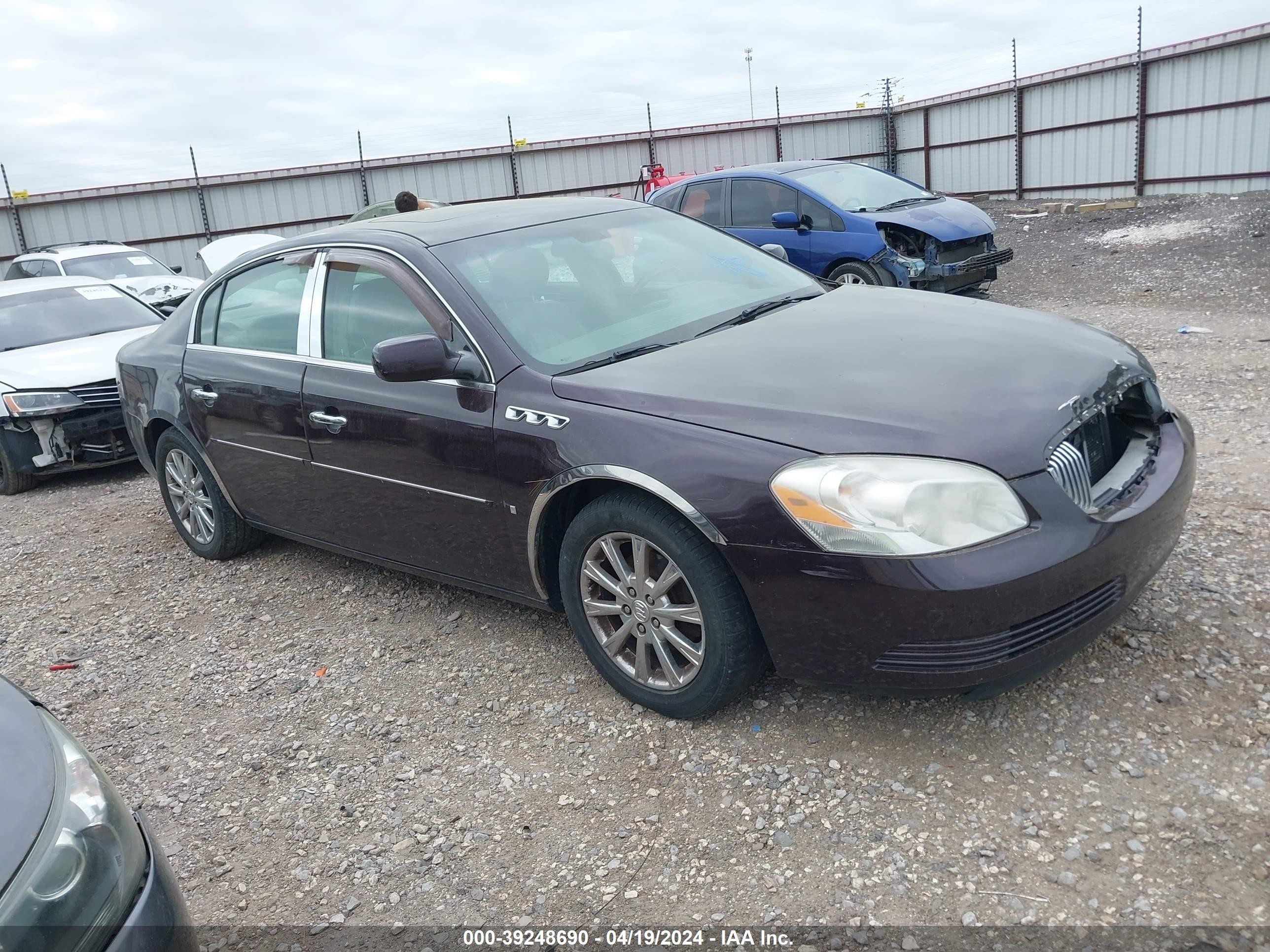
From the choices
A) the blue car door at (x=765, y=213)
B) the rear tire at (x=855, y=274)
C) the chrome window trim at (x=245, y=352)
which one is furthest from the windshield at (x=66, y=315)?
the rear tire at (x=855, y=274)

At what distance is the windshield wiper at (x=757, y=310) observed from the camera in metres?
3.58

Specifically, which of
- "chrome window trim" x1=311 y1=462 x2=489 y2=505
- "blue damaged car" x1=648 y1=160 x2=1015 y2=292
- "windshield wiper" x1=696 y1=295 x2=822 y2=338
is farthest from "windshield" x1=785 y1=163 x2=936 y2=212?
"chrome window trim" x1=311 y1=462 x2=489 y2=505

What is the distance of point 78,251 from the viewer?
1428 cm

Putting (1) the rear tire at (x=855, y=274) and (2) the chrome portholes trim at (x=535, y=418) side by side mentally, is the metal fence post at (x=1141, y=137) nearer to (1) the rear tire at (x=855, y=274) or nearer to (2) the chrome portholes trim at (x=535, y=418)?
(1) the rear tire at (x=855, y=274)

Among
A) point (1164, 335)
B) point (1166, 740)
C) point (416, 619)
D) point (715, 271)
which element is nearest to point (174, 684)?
point (416, 619)

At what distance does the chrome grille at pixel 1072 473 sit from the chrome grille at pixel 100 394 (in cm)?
643

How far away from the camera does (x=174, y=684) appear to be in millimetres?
3941

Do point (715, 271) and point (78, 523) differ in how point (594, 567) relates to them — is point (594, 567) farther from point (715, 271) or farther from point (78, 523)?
point (78, 523)

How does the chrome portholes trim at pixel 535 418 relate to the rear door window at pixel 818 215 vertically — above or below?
below

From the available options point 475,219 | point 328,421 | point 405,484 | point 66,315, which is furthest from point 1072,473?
point 66,315

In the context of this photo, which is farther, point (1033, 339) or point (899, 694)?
point (1033, 339)

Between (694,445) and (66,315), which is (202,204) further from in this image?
(694,445)

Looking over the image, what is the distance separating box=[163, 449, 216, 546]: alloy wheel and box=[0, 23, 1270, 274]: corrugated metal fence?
1603cm

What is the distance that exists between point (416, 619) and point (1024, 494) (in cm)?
260
